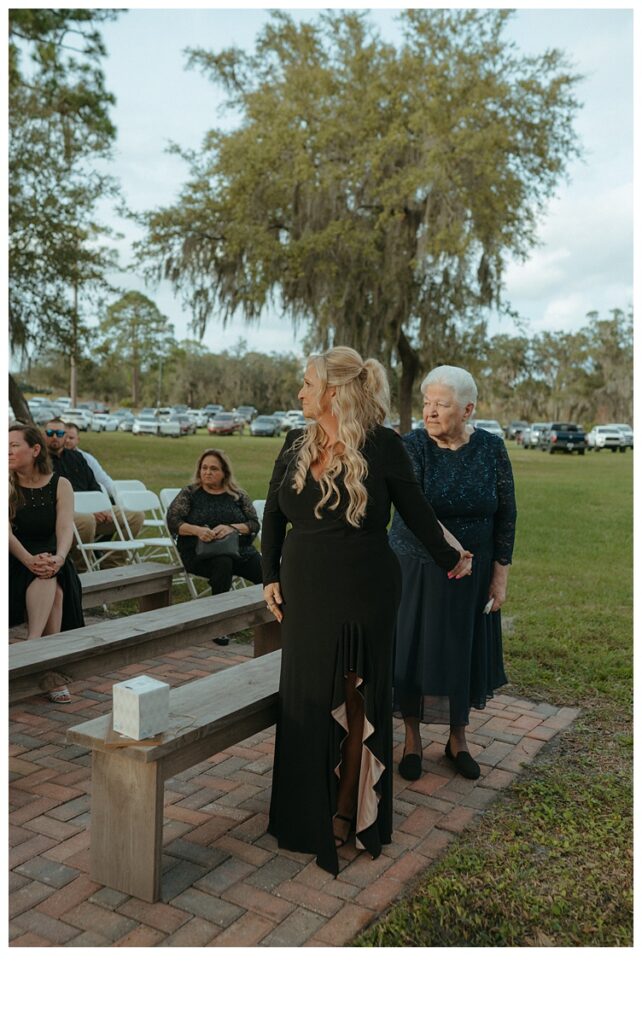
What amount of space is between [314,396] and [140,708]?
1.18 m

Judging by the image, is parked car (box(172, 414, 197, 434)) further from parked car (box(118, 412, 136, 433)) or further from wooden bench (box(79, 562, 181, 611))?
wooden bench (box(79, 562, 181, 611))

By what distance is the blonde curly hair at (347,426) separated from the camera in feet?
9.70

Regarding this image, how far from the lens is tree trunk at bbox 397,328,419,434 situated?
22.1m

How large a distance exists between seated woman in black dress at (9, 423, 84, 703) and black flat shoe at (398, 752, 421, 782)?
6.77ft

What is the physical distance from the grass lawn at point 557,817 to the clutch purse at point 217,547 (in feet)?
7.02

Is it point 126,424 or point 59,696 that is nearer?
point 59,696

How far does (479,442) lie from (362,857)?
1.78 metres

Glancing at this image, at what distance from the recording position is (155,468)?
22.8 meters

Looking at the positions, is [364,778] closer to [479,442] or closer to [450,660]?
[450,660]

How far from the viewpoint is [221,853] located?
10.5 feet

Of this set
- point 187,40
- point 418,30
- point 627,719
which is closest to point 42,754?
point 627,719

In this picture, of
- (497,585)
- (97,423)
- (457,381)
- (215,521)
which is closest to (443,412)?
(457,381)

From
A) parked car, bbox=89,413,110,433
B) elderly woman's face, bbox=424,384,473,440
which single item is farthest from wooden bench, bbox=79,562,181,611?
parked car, bbox=89,413,110,433

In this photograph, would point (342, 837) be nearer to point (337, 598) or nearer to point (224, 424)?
point (337, 598)
